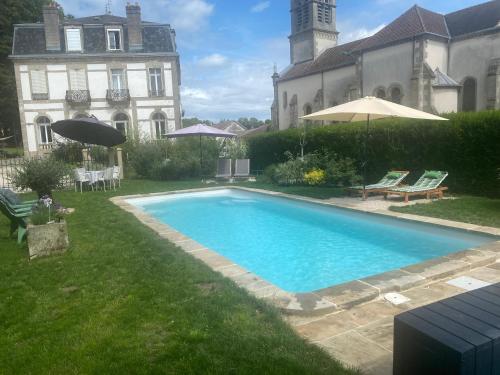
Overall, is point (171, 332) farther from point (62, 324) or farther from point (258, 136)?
point (258, 136)

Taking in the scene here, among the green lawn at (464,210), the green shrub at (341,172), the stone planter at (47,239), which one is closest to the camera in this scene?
the stone planter at (47,239)

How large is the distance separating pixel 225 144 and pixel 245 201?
6.56 metres

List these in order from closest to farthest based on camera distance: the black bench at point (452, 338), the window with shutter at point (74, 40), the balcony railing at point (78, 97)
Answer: the black bench at point (452, 338) < the window with shutter at point (74, 40) < the balcony railing at point (78, 97)

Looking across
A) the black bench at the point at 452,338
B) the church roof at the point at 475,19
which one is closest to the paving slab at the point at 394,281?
the black bench at the point at 452,338

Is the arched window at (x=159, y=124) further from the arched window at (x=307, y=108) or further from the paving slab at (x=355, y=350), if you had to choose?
the paving slab at (x=355, y=350)

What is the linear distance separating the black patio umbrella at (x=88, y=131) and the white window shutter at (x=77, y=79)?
648 inches

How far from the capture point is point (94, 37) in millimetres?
26422

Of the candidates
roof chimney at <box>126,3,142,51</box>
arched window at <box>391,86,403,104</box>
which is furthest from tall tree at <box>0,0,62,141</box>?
arched window at <box>391,86,403,104</box>

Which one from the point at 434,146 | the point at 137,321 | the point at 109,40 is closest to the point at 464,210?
the point at 434,146

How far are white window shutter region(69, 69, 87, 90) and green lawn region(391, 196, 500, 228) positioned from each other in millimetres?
25048

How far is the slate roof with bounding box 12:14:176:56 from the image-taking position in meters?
25.4

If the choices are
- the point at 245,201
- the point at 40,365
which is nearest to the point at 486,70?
the point at 245,201

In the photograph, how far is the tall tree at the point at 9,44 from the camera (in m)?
30.6

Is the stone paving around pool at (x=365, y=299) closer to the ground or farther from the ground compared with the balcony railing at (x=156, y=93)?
closer to the ground
